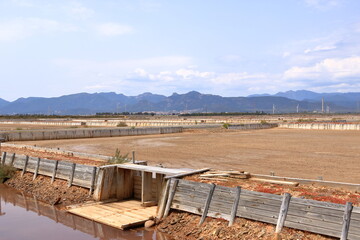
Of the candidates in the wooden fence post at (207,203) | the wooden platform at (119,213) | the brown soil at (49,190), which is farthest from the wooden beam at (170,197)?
the brown soil at (49,190)

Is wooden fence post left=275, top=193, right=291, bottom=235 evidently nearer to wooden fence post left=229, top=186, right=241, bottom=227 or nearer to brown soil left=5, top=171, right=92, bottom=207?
wooden fence post left=229, top=186, right=241, bottom=227

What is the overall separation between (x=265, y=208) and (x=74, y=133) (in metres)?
39.6

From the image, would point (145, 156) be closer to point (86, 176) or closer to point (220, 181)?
point (86, 176)

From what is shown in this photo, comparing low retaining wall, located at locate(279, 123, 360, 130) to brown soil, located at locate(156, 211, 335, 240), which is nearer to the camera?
brown soil, located at locate(156, 211, 335, 240)

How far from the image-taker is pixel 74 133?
47.1m

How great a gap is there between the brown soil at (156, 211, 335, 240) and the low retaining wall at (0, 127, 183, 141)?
111 ft

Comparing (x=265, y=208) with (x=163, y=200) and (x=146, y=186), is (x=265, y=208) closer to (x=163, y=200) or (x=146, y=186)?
(x=163, y=200)

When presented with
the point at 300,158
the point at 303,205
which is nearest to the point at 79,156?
the point at 300,158

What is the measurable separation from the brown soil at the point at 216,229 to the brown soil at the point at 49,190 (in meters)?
5.37

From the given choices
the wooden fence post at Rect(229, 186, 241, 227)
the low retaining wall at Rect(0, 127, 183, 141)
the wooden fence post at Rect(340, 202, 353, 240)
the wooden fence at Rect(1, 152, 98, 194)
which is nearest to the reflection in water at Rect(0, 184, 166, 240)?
the wooden fence at Rect(1, 152, 98, 194)

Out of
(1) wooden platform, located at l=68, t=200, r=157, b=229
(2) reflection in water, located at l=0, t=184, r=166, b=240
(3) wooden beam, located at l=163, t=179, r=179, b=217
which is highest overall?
(3) wooden beam, located at l=163, t=179, r=179, b=217

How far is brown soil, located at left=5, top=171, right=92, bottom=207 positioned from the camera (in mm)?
16906

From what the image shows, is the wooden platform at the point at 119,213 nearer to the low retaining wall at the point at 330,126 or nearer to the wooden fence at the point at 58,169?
the wooden fence at the point at 58,169

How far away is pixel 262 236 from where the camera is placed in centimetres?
1018
